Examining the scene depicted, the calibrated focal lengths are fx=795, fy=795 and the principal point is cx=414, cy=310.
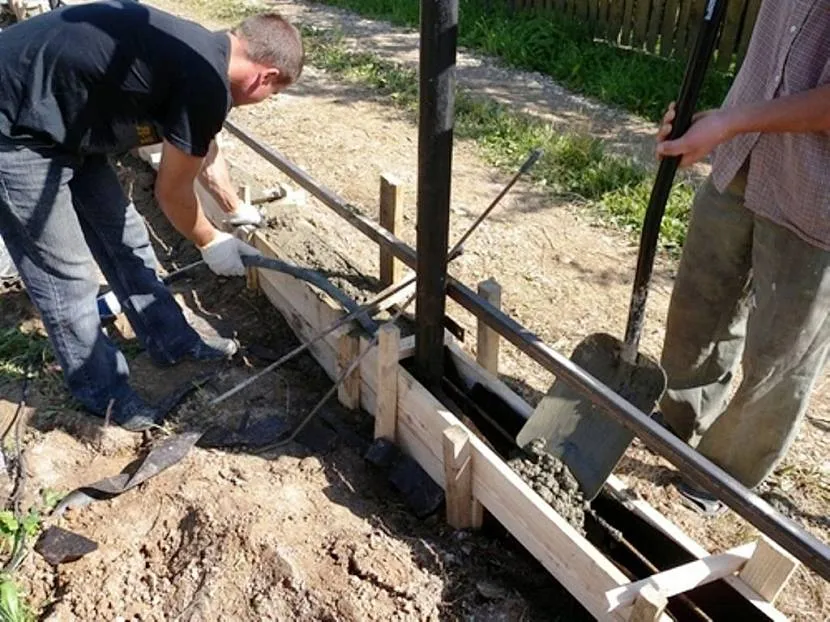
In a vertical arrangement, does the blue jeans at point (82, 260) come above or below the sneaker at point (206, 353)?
above

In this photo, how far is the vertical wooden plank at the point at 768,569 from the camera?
2.10 metres

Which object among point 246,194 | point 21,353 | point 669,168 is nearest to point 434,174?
point 669,168

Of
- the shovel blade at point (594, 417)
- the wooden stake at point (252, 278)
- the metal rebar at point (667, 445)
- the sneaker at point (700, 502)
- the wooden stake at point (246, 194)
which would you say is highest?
the metal rebar at point (667, 445)

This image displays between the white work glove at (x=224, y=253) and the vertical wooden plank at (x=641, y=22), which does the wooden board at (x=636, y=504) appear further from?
the vertical wooden plank at (x=641, y=22)

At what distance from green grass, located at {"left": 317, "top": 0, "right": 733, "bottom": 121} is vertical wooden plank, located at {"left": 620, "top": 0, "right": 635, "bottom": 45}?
14cm

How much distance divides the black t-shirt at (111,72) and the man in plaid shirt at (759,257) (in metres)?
1.57

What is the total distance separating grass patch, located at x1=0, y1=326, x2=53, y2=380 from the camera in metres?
3.68

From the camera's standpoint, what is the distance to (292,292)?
3.70 meters

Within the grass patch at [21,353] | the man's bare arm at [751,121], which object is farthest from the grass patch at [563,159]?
the grass patch at [21,353]

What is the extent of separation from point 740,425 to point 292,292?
2.00 metres

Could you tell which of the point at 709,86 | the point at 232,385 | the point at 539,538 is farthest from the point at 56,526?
the point at 709,86

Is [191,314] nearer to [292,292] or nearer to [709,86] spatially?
[292,292]

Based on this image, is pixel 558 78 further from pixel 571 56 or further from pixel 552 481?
pixel 552 481

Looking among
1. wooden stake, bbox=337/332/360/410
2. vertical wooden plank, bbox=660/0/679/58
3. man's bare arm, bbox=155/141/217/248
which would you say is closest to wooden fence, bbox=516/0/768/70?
vertical wooden plank, bbox=660/0/679/58
